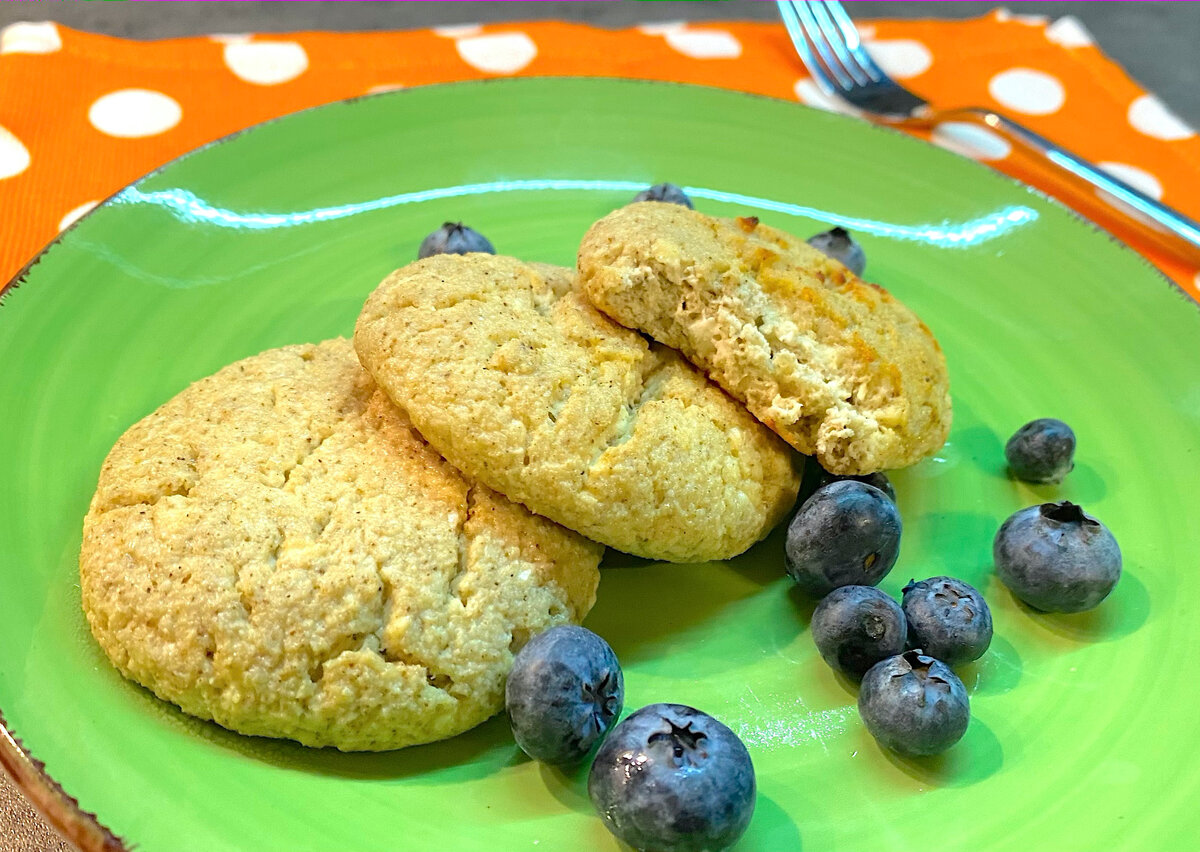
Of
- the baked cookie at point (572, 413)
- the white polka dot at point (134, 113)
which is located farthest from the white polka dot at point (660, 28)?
the baked cookie at point (572, 413)

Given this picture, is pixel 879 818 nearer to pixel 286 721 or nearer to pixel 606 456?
pixel 606 456

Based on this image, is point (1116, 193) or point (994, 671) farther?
point (1116, 193)

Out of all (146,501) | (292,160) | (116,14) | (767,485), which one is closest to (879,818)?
(767,485)

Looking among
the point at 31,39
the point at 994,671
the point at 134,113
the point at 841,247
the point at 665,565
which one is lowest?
the point at 994,671

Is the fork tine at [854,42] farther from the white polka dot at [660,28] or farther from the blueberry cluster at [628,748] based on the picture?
the blueberry cluster at [628,748]

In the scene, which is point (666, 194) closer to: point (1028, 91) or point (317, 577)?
point (317, 577)

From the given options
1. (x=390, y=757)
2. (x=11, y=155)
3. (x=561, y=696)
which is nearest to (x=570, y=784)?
(x=561, y=696)
